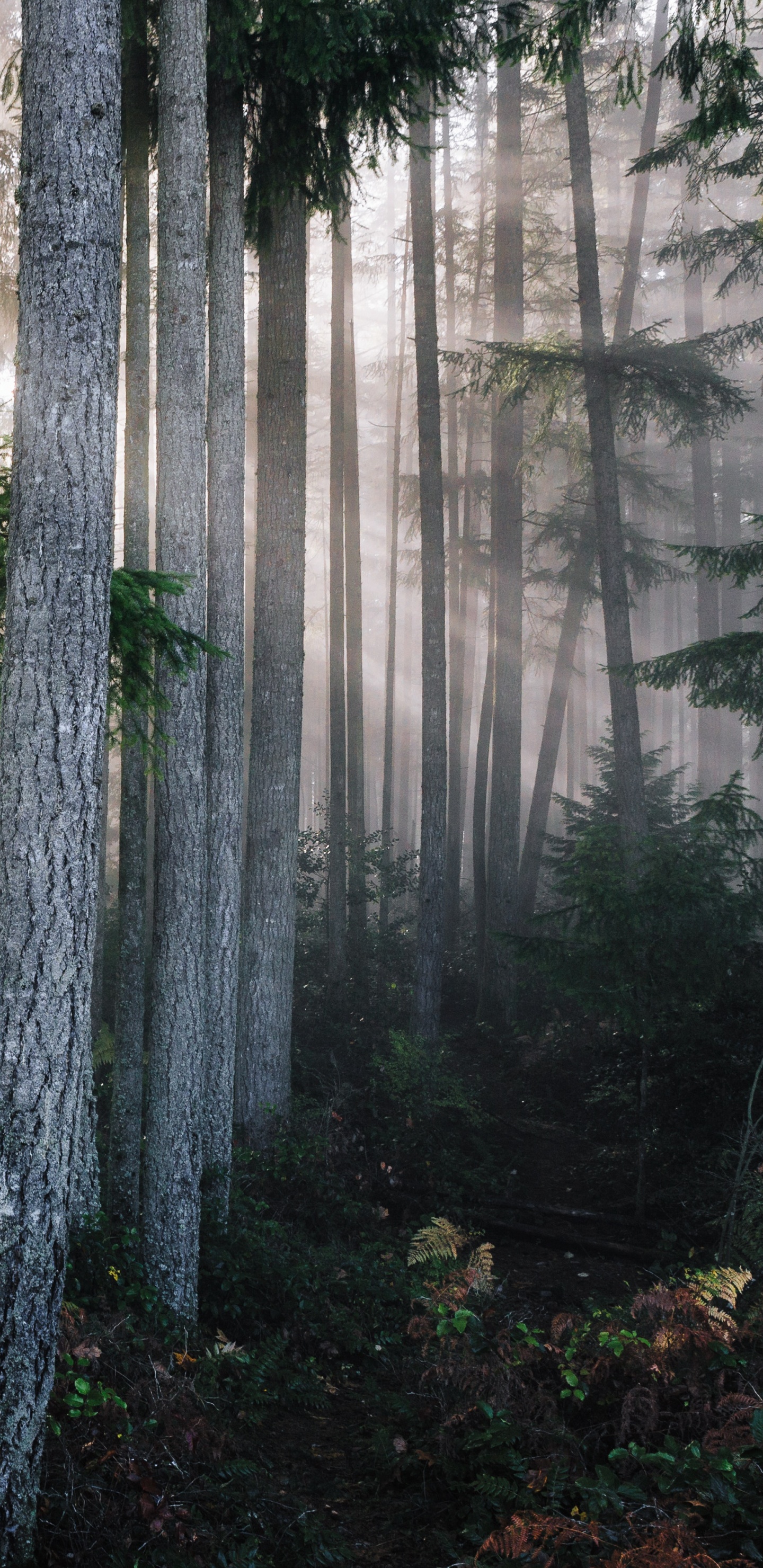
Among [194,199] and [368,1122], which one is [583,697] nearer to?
[368,1122]

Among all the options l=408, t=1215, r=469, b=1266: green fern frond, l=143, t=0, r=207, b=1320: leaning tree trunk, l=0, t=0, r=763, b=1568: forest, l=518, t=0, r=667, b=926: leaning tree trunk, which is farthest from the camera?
l=518, t=0, r=667, b=926: leaning tree trunk

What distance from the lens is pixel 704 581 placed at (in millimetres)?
25312

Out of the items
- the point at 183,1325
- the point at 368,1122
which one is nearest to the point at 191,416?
the point at 183,1325

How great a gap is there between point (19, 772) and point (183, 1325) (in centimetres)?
384

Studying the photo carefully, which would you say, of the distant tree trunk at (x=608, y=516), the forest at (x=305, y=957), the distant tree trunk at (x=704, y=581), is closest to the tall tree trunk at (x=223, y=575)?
the forest at (x=305, y=957)

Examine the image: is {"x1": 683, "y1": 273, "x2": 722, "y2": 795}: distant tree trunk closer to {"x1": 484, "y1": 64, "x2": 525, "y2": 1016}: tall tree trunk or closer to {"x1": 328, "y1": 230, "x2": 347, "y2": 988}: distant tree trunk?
{"x1": 484, "y1": 64, "x2": 525, "y2": 1016}: tall tree trunk

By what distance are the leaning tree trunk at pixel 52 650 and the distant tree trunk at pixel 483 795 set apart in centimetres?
1276

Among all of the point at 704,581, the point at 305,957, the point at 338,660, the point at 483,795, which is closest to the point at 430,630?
the point at 338,660

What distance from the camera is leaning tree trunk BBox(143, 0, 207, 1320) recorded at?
5746 millimetres

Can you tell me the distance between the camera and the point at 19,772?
11.8ft

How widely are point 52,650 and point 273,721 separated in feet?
17.6

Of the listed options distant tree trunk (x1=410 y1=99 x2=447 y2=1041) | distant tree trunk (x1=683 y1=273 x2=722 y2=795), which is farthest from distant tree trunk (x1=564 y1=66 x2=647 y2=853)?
distant tree trunk (x1=683 y1=273 x2=722 y2=795)

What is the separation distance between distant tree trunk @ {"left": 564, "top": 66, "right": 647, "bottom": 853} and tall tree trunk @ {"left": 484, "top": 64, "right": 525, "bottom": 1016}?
2538mm

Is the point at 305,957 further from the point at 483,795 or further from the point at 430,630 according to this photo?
the point at 430,630
